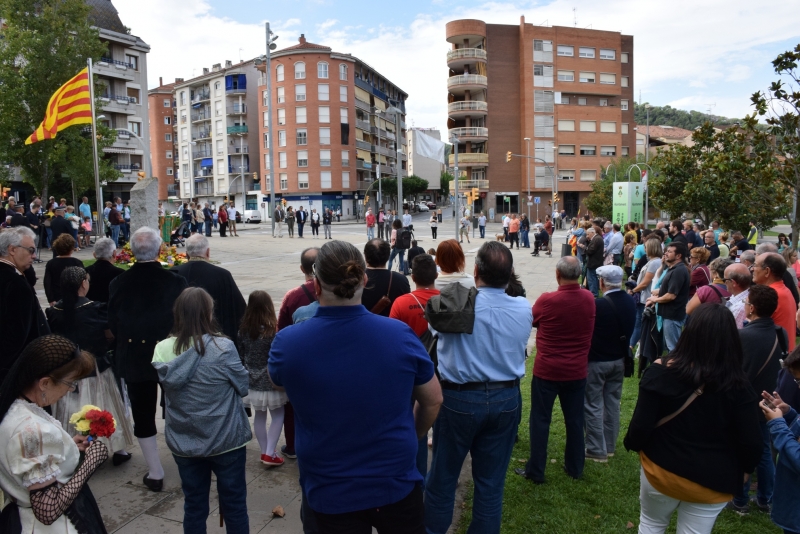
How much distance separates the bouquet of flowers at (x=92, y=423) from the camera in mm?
2727

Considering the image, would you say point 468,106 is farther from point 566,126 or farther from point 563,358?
point 563,358

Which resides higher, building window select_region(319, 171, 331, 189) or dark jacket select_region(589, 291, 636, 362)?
building window select_region(319, 171, 331, 189)

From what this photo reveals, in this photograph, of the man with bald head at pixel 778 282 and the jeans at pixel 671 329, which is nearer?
the man with bald head at pixel 778 282

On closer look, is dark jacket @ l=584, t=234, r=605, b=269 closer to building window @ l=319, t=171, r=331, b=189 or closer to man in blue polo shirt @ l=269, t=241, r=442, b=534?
man in blue polo shirt @ l=269, t=241, r=442, b=534

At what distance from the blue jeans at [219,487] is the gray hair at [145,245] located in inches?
66.1

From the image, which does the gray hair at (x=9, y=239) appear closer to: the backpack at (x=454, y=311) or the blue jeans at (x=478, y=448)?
the backpack at (x=454, y=311)

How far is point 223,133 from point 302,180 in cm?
1603

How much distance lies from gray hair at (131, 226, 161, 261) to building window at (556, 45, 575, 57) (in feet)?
219

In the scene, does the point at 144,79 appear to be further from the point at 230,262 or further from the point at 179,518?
the point at 179,518

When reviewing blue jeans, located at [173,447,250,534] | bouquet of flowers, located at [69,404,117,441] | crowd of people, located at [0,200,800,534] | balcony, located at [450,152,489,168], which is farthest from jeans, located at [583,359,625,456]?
balcony, located at [450,152,489,168]

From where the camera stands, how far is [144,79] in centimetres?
5797

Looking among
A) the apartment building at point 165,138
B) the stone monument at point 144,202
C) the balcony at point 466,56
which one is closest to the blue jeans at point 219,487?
the stone monument at point 144,202

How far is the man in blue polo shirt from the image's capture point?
90.6 inches

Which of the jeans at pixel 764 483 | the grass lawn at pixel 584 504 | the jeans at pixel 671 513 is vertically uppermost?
the jeans at pixel 671 513
